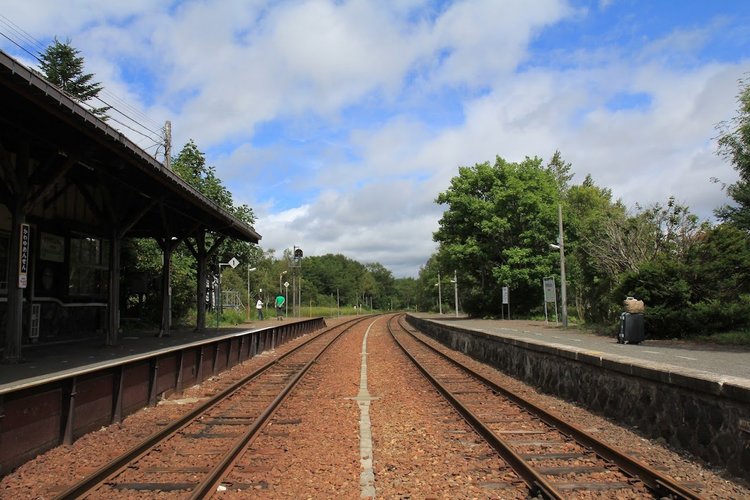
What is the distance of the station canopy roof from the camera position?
27.5 ft

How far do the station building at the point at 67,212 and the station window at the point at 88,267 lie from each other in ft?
0.11

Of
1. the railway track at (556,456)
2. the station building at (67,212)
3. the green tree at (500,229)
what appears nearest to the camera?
the railway track at (556,456)

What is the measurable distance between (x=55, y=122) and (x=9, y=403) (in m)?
5.76

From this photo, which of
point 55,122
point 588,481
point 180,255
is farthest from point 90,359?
point 180,255

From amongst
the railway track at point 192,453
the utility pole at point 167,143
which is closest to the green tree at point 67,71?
the utility pole at point 167,143

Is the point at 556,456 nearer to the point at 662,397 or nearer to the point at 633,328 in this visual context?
the point at 662,397

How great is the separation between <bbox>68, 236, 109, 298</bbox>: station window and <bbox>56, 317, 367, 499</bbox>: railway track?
31.9 feet

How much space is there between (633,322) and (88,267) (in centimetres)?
1724

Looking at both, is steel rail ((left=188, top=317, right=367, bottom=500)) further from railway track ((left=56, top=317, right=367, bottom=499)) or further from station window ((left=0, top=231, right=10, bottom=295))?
station window ((left=0, top=231, right=10, bottom=295))

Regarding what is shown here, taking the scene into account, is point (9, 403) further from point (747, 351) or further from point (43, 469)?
point (747, 351)

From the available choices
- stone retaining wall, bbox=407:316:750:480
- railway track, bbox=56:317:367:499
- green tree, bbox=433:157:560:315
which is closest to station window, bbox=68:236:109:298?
railway track, bbox=56:317:367:499

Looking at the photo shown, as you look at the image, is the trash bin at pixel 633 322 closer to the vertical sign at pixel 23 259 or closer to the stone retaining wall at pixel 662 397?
the stone retaining wall at pixel 662 397

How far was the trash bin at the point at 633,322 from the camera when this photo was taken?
17.6 m

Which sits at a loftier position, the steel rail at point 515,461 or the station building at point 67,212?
the station building at point 67,212
